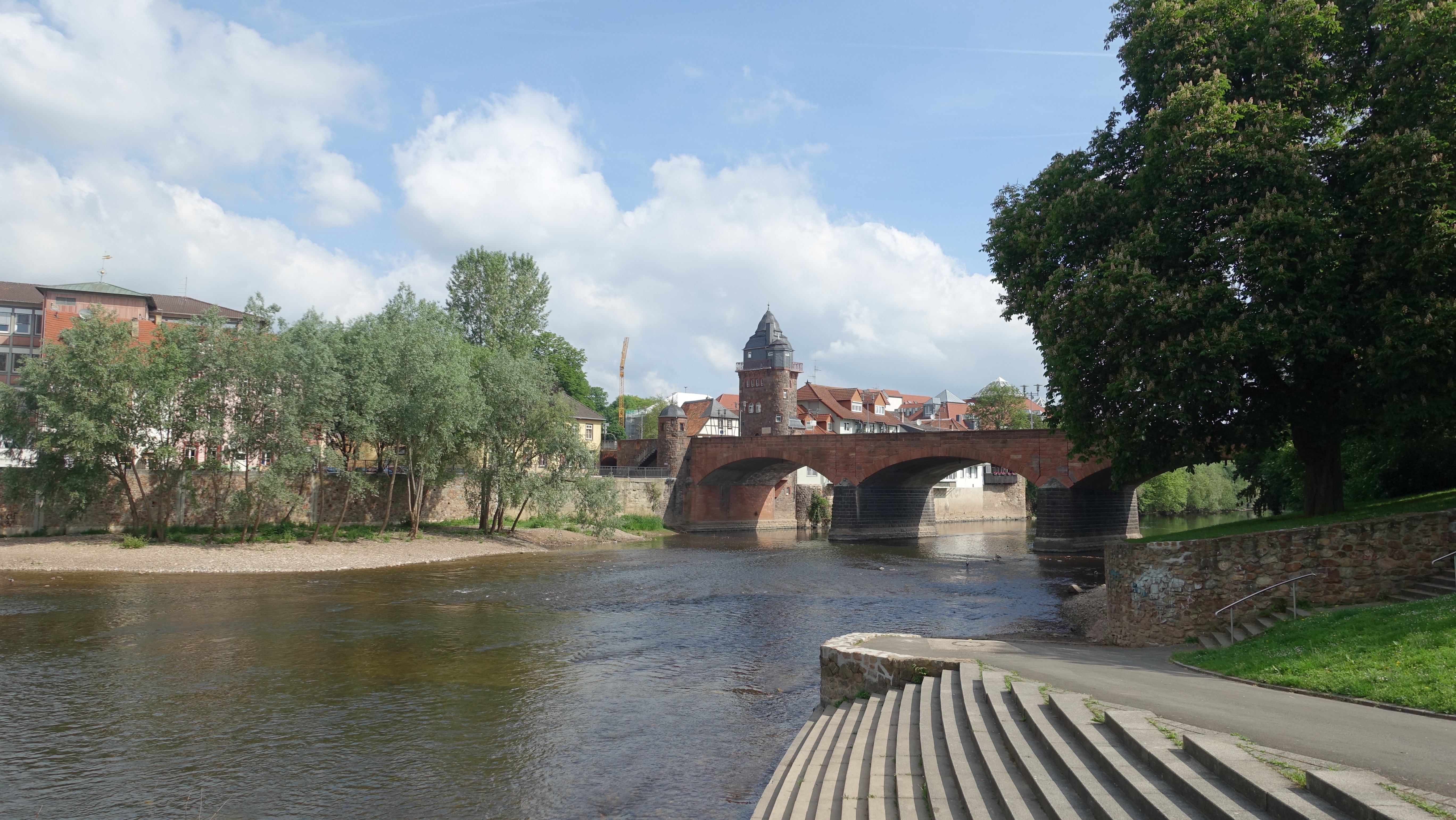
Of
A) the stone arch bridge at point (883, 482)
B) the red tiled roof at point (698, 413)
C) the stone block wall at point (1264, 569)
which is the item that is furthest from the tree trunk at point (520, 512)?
the red tiled roof at point (698, 413)

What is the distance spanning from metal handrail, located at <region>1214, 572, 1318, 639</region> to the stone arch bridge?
28.5 metres

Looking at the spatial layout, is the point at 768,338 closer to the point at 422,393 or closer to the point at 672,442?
the point at 672,442

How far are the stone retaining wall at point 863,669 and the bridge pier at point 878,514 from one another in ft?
136

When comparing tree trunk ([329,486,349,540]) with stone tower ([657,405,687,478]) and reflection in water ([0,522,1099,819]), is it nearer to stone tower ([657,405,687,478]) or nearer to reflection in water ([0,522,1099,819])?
reflection in water ([0,522,1099,819])

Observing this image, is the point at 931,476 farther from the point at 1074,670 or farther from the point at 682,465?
the point at 1074,670

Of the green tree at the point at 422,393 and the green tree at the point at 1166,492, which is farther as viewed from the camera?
the green tree at the point at 1166,492

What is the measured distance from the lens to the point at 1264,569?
14711 mm

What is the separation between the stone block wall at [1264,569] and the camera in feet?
45.9

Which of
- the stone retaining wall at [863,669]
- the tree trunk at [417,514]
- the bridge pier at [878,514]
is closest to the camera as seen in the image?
the stone retaining wall at [863,669]

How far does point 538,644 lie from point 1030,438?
35674mm

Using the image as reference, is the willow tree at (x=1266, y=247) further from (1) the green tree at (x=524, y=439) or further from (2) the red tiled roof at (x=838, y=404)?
(2) the red tiled roof at (x=838, y=404)

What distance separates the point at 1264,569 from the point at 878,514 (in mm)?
42681

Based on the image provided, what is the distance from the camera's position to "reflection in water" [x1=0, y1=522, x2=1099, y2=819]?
10203 mm

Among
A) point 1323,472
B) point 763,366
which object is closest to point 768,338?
point 763,366
